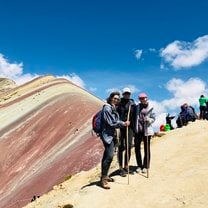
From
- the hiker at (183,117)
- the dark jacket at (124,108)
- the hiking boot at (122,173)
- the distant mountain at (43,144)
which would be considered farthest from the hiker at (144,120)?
the distant mountain at (43,144)

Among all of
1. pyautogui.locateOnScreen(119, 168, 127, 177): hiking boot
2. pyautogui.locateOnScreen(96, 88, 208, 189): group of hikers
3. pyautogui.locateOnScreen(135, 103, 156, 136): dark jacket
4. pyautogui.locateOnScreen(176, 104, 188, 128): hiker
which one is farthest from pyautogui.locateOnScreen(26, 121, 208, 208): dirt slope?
pyautogui.locateOnScreen(176, 104, 188, 128): hiker

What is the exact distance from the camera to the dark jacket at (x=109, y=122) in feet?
46.0

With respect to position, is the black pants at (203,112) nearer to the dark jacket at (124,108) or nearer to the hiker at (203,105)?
the hiker at (203,105)

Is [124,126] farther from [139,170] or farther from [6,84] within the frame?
[6,84]

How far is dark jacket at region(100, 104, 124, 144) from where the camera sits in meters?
14.0

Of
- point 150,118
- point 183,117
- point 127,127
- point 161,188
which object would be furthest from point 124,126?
point 183,117

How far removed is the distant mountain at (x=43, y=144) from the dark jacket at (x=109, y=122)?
62.0 ft

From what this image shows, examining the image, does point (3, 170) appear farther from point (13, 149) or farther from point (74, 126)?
point (74, 126)

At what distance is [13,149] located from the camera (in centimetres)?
5038

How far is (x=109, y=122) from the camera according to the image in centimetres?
1400

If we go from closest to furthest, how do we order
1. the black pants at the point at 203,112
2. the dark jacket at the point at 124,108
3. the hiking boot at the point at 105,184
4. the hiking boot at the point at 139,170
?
the hiking boot at the point at 105,184 < the dark jacket at the point at 124,108 < the hiking boot at the point at 139,170 < the black pants at the point at 203,112

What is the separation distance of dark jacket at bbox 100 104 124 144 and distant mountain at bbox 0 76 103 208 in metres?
18.9

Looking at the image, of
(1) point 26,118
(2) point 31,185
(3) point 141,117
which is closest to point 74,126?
(1) point 26,118

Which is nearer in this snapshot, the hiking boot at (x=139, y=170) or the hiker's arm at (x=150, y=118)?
the hiker's arm at (x=150, y=118)
